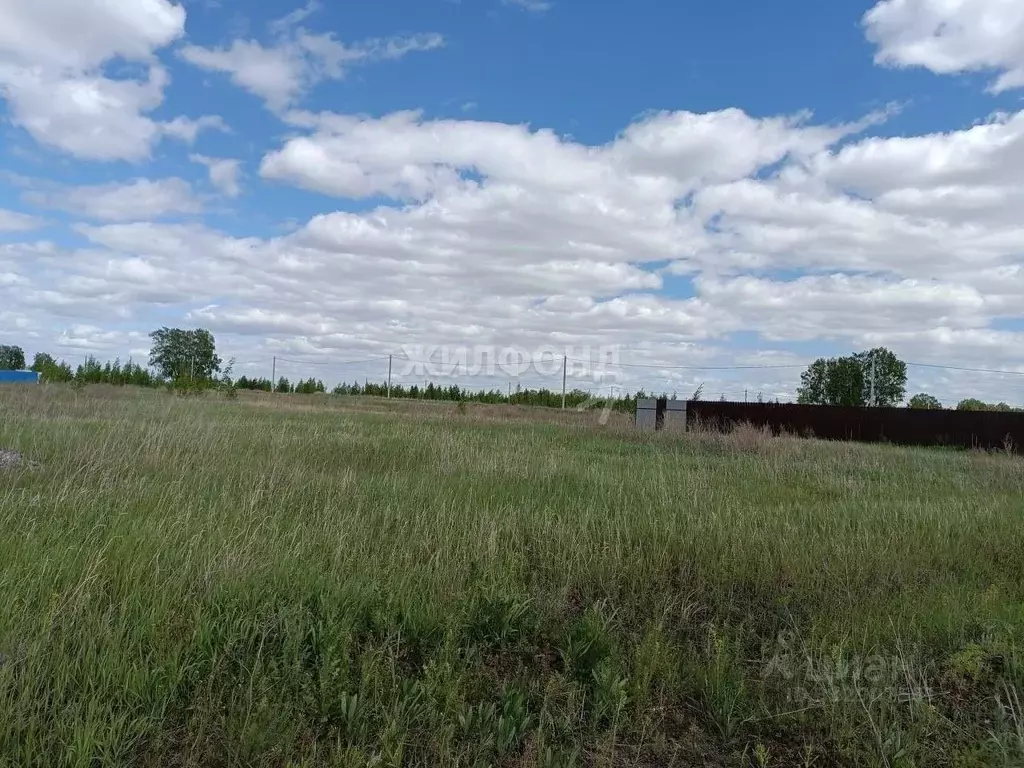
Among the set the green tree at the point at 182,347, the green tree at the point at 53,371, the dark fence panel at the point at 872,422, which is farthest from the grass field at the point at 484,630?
the green tree at the point at 182,347

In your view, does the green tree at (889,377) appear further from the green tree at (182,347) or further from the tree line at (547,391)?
the green tree at (182,347)

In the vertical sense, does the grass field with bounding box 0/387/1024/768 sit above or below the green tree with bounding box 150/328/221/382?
below

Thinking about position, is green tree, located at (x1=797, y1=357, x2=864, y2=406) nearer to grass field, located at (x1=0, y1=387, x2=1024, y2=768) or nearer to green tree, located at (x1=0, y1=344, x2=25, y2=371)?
grass field, located at (x1=0, y1=387, x2=1024, y2=768)

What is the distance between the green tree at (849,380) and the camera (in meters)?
39.7

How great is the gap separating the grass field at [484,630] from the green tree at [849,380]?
123 feet

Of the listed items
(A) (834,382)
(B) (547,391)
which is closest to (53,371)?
(B) (547,391)

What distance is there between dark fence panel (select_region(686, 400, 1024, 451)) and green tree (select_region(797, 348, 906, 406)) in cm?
1930

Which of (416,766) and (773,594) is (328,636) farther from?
(773,594)

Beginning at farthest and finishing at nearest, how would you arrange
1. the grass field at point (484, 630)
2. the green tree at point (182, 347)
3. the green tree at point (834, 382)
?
the green tree at point (182, 347) < the green tree at point (834, 382) < the grass field at point (484, 630)

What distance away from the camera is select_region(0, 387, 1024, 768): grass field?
249 cm

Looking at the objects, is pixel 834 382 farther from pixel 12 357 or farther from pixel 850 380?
pixel 12 357

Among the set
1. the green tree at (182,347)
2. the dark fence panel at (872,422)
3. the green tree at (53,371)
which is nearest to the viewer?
the dark fence panel at (872,422)

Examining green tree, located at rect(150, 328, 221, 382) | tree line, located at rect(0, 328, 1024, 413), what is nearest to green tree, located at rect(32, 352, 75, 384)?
tree line, located at rect(0, 328, 1024, 413)

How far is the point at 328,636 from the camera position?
2.96m
